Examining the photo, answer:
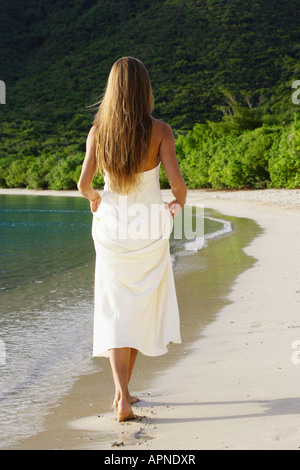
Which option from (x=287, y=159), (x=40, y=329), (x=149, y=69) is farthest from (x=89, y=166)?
(x=149, y=69)

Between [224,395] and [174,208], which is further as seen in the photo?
[224,395]

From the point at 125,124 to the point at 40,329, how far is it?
3.84m

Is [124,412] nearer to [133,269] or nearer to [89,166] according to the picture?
[133,269]

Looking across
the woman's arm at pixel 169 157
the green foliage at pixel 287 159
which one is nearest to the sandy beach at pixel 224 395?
the woman's arm at pixel 169 157

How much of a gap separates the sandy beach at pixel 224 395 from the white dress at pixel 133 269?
456mm

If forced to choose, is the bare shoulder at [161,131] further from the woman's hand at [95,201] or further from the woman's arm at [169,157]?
the woman's hand at [95,201]

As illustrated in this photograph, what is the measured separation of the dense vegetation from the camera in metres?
72.9

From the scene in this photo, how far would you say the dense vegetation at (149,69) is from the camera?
7294 cm

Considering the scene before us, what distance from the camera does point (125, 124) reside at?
3535 millimetres

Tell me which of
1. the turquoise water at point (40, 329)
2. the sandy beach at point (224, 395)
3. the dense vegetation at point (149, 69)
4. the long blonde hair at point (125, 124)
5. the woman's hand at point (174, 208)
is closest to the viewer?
the sandy beach at point (224, 395)

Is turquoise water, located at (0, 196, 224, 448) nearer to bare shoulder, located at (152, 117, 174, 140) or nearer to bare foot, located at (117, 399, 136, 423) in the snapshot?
bare foot, located at (117, 399, 136, 423)

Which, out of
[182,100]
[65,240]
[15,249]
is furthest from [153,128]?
[182,100]

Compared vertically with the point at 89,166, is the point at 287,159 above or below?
above
